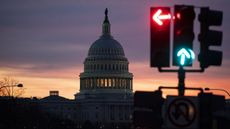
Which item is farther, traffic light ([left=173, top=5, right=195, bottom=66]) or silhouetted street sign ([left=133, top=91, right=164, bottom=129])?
traffic light ([left=173, top=5, right=195, bottom=66])

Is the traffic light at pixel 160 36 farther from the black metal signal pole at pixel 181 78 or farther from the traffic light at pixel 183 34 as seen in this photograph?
the black metal signal pole at pixel 181 78

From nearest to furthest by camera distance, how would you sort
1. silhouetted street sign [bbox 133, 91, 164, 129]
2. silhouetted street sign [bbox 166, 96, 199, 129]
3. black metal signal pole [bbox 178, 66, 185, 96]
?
silhouetted street sign [bbox 166, 96, 199, 129], silhouetted street sign [bbox 133, 91, 164, 129], black metal signal pole [bbox 178, 66, 185, 96]

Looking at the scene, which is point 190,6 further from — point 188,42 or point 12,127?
point 12,127

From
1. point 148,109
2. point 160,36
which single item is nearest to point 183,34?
point 160,36

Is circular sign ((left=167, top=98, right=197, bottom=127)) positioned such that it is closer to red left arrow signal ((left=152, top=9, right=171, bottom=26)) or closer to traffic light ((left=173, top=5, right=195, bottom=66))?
traffic light ((left=173, top=5, right=195, bottom=66))

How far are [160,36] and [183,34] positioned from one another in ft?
1.12

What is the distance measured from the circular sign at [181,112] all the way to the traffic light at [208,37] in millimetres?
907

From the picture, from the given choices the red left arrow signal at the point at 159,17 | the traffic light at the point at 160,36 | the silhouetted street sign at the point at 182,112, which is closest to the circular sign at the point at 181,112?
the silhouetted street sign at the point at 182,112

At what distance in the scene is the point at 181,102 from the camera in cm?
1625

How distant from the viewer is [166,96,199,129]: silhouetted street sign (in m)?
16.1

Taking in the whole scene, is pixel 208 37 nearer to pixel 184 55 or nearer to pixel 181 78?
pixel 184 55

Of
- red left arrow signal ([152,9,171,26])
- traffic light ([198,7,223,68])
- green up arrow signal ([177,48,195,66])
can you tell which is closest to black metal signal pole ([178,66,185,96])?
green up arrow signal ([177,48,195,66])

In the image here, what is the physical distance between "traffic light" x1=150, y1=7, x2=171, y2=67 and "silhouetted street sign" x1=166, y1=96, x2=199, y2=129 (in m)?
0.77

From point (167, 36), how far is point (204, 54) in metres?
0.61
